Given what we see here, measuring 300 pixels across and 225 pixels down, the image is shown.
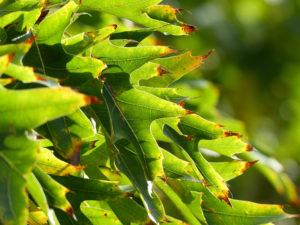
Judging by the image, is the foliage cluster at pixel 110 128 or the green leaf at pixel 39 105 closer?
the green leaf at pixel 39 105

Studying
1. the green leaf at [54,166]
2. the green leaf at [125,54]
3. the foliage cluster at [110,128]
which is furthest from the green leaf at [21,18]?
the green leaf at [54,166]

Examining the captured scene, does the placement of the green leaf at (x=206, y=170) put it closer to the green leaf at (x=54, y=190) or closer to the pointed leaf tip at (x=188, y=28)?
the pointed leaf tip at (x=188, y=28)

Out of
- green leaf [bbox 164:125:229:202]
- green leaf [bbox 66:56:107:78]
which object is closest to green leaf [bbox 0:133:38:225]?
green leaf [bbox 66:56:107:78]

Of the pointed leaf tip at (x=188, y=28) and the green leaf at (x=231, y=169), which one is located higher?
the pointed leaf tip at (x=188, y=28)

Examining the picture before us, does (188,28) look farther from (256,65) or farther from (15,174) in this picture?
(256,65)

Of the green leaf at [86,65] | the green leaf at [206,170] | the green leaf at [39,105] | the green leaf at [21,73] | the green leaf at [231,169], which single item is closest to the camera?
the green leaf at [39,105]

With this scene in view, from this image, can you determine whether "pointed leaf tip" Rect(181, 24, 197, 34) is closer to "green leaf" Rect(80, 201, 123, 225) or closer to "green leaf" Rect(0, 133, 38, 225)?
"green leaf" Rect(80, 201, 123, 225)
